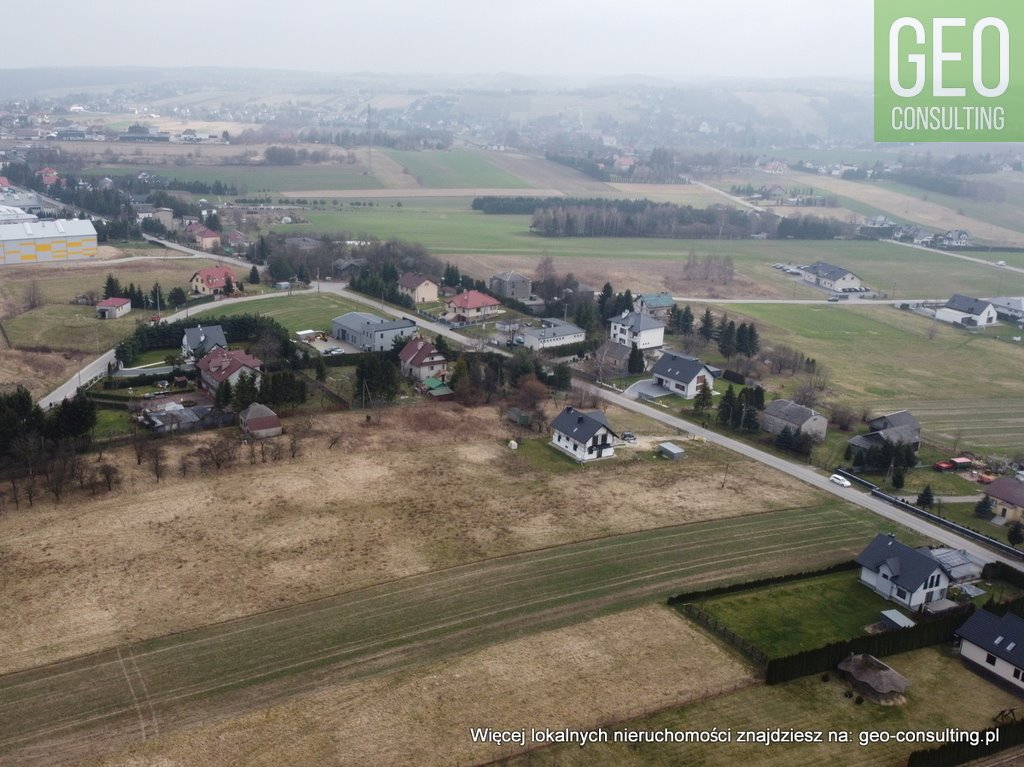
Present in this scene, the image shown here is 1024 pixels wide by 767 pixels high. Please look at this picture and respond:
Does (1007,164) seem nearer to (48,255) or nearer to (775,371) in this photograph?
(775,371)

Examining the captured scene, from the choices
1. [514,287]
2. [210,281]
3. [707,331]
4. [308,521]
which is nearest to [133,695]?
[308,521]

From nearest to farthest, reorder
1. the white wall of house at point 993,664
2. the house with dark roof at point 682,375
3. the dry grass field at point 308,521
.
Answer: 1. the white wall of house at point 993,664
2. the dry grass field at point 308,521
3. the house with dark roof at point 682,375

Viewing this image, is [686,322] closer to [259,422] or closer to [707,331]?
[707,331]

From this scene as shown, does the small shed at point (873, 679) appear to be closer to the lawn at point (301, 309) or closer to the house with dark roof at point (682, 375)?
the house with dark roof at point (682, 375)

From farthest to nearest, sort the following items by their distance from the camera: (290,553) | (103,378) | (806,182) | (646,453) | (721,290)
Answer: (806,182) < (721,290) < (103,378) < (646,453) < (290,553)

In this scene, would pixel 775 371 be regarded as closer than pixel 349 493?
No

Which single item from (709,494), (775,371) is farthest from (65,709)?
(775,371)

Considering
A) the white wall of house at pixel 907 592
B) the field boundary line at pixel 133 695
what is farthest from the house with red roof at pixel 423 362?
the field boundary line at pixel 133 695
